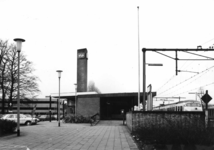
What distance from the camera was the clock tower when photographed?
79375 mm

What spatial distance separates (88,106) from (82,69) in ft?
125

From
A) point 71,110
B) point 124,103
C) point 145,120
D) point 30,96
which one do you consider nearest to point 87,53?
point 71,110

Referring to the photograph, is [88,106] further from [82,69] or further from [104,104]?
[82,69]

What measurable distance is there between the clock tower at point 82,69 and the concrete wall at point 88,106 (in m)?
35.2

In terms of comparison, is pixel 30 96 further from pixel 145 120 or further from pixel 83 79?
pixel 83 79

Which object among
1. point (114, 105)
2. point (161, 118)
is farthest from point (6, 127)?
point (114, 105)

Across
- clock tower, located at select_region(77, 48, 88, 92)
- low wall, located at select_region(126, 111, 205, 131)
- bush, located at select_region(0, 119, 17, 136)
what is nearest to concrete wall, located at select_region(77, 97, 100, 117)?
low wall, located at select_region(126, 111, 205, 131)

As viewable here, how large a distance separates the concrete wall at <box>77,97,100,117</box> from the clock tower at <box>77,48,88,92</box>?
35.2 meters

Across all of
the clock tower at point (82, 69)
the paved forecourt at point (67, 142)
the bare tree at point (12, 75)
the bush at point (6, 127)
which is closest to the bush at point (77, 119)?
the bare tree at point (12, 75)

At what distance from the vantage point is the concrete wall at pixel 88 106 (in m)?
43.1

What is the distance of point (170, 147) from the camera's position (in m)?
9.30

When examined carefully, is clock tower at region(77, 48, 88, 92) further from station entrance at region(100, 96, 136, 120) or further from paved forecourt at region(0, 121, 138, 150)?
paved forecourt at region(0, 121, 138, 150)

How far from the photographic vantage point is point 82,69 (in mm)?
80812

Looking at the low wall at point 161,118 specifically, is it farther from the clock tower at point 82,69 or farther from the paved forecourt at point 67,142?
the clock tower at point 82,69
